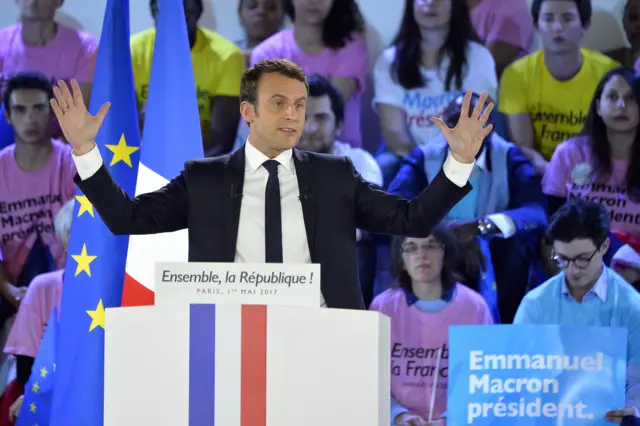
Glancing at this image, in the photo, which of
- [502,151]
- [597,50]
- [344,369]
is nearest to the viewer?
[344,369]

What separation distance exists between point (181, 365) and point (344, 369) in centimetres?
34

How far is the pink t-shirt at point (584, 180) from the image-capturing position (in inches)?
213

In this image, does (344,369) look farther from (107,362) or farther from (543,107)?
(543,107)

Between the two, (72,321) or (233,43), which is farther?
(233,43)

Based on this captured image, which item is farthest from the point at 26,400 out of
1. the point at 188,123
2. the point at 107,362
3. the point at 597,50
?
the point at 597,50

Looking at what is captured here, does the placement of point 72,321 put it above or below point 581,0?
below

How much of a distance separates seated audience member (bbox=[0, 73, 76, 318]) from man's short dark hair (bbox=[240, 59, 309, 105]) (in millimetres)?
3369

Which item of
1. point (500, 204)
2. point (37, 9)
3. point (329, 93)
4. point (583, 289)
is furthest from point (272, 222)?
point (37, 9)

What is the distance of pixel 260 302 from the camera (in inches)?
83.3

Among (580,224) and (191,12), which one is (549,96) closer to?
(580,224)

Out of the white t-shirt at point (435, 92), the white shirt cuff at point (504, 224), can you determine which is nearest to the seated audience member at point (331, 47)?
the white t-shirt at point (435, 92)

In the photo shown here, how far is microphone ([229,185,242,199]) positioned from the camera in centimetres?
250

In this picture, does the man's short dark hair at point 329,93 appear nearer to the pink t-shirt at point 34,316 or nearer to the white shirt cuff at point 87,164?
the pink t-shirt at point 34,316

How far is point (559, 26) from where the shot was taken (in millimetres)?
5750
